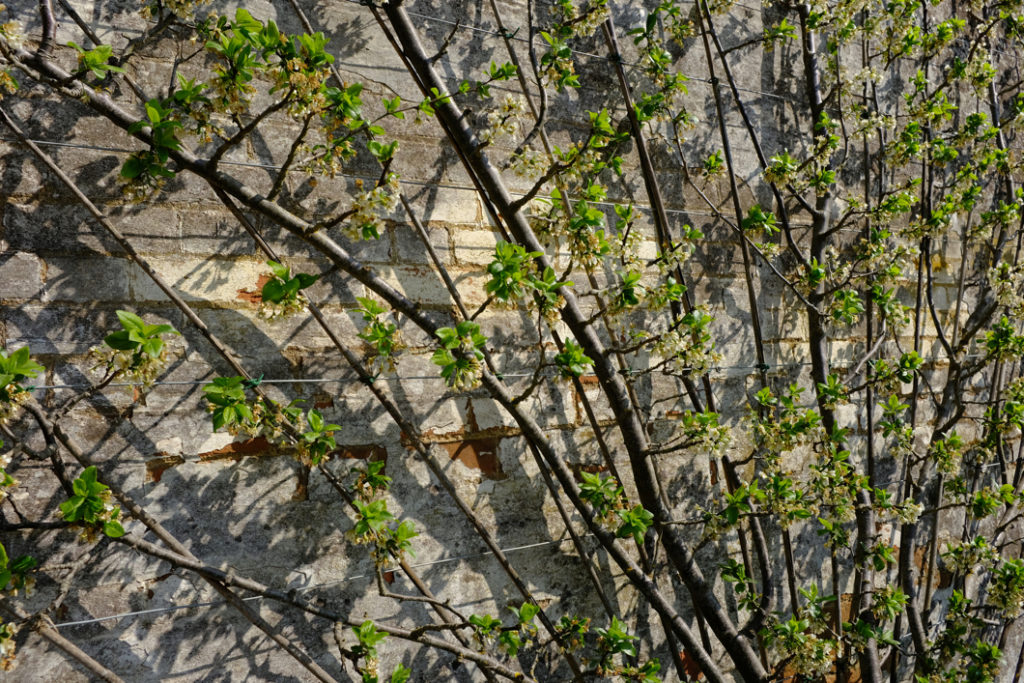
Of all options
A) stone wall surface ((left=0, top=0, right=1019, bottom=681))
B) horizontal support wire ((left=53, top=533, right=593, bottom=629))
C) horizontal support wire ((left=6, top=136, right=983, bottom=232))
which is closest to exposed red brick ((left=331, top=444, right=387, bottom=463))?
stone wall surface ((left=0, top=0, right=1019, bottom=681))

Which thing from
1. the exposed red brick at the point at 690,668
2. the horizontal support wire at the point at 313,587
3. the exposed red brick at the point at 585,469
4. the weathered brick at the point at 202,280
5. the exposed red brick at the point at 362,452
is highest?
the exposed red brick at the point at 585,469

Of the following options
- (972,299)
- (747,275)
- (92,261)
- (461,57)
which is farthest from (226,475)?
(972,299)

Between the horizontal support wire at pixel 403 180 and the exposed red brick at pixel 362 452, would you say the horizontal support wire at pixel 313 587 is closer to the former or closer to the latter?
the exposed red brick at pixel 362 452

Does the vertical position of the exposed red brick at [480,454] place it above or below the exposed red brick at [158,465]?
above

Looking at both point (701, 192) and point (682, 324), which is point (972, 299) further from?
point (682, 324)

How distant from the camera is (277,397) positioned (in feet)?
5.96

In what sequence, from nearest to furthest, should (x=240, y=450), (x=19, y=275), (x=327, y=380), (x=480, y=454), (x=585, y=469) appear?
1. (x=19, y=275)
2. (x=240, y=450)
3. (x=327, y=380)
4. (x=480, y=454)
5. (x=585, y=469)

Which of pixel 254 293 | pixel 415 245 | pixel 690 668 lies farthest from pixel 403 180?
pixel 690 668

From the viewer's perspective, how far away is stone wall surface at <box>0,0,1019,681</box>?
164cm

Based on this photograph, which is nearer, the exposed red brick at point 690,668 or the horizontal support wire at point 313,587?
the horizontal support wire at point 313,587

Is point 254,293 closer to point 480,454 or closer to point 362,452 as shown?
point 362,452

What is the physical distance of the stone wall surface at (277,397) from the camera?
64.5 inches

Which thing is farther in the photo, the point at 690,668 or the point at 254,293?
the point at 690,668

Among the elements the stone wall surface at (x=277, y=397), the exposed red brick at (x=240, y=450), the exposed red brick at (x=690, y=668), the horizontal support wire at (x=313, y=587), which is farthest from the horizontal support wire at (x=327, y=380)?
the exposed red brick at (x=690, y=668)
